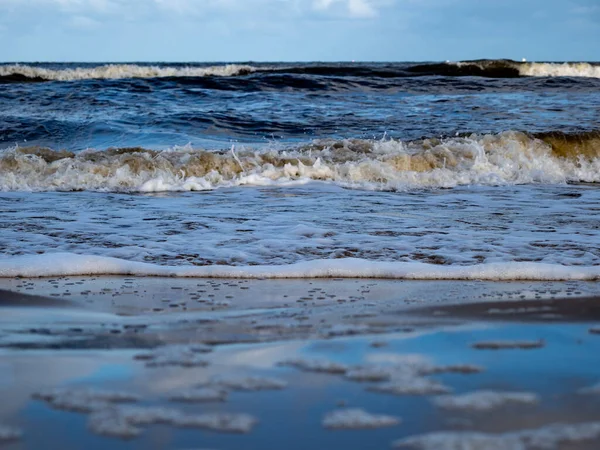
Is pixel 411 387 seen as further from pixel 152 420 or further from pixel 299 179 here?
pixel 299 179

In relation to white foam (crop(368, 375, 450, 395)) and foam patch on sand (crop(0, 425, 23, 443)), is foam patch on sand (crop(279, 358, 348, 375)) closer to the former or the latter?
white foam (crop(368, 375, 450, 395))

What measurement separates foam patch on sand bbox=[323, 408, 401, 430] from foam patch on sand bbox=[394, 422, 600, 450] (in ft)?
0.29

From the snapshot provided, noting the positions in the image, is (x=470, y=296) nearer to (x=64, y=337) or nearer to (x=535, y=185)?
(x=64, y=337)

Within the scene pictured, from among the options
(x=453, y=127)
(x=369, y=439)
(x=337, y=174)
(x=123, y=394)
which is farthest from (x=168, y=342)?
(x=453, y=127)

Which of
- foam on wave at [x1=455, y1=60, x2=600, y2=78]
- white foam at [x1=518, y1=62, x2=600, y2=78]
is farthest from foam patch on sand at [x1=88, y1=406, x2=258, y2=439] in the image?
white foam at [x1=518, y1=62, x2=600, y2=78]

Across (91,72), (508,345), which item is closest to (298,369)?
(508,345)

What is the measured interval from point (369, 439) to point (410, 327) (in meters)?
0.85

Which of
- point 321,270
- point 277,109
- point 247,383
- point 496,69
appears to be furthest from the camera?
point 496,69

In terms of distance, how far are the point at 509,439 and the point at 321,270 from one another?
6.21ft

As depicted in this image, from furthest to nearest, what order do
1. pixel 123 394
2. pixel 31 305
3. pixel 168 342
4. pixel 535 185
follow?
pixel 535 185 → pixel 31 305 → pixel 168 342 → pixel 123 394

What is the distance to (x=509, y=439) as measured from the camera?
4.53 ft

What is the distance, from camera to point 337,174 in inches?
277

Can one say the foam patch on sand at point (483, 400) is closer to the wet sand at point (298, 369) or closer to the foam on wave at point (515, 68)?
the wet sand at point (298, 369)

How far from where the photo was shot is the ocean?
3.51m
